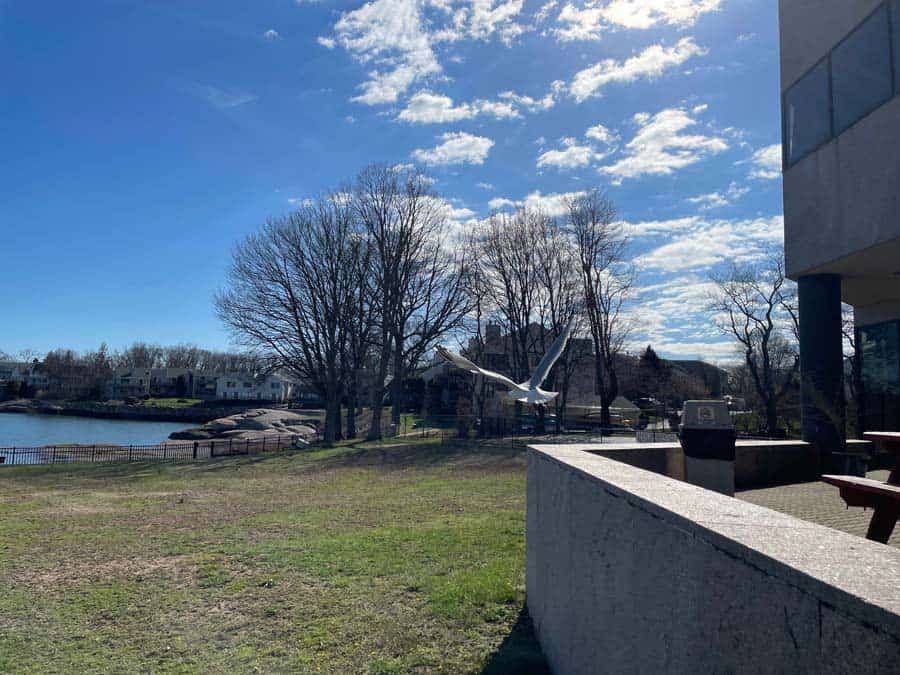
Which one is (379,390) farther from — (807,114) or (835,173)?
(835,173)

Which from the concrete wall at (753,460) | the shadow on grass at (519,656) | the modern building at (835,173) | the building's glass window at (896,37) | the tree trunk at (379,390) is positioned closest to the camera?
the shadow on grass at (519,656)

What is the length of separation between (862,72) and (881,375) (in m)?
6.99

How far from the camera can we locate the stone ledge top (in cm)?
144

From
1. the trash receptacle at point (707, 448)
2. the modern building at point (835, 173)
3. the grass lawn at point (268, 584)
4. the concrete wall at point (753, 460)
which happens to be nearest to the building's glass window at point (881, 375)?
the modern building at point (835, 173)

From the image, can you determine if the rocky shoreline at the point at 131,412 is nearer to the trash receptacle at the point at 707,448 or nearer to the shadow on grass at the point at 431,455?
the shadow on grass at the point at 431,455

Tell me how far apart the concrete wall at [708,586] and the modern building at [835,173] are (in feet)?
28.3

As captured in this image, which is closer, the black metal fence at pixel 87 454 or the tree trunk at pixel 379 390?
the black metal fence at pixel 87 454

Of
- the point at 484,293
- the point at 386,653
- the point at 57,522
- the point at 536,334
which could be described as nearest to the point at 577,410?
the point at 536,334

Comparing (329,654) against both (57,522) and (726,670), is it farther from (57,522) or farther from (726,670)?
(57,522)

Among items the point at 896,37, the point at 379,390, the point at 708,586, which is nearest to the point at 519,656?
the point at 708,586

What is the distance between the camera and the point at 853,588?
1477 mm

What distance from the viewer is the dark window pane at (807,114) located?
1127cm

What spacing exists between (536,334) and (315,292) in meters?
15.4

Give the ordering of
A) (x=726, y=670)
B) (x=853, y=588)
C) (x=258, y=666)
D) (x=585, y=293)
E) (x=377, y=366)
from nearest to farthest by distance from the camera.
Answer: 1. (x=853, y=588)
2. (x=726, y=670)
3. (x=258, y=666)
4. (x=585, y=293)
5. (x=377, y=366)
